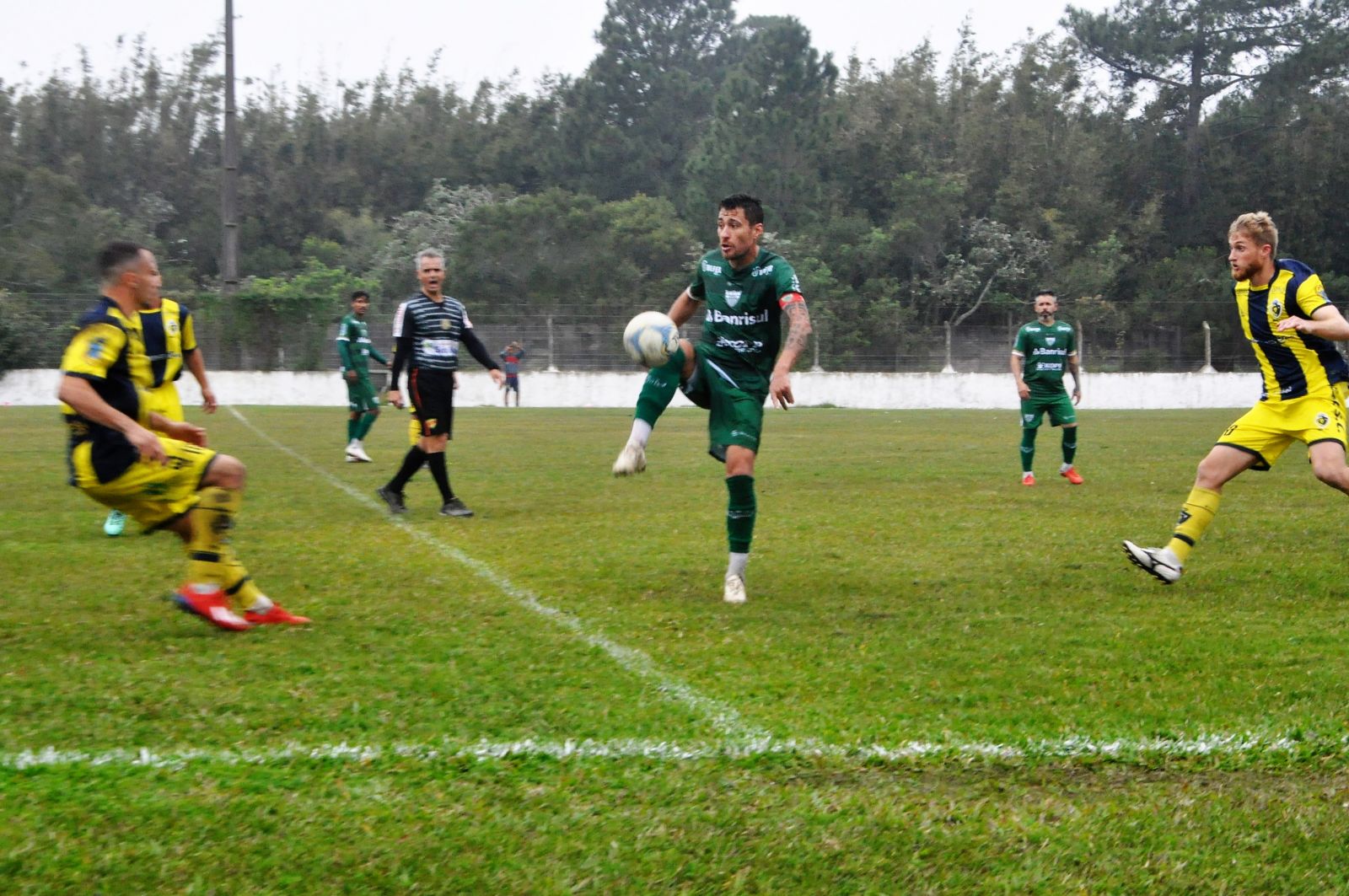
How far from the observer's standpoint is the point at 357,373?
53.2 ft

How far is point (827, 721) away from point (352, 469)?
10.9m

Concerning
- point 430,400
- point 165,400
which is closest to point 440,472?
point 430,400

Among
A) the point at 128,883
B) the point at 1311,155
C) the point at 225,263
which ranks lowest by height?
the point at 128,883

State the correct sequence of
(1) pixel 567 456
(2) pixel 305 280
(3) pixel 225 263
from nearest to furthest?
1. (1) pixel 567 456
2. (3) pixel 225 263
3. (2) pixel 305 280

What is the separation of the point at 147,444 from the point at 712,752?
258cm

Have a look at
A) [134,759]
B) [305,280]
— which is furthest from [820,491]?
[305,280]

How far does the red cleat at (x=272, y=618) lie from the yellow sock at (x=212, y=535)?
183mm

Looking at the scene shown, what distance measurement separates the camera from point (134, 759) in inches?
151

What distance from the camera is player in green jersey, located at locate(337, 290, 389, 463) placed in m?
15.6

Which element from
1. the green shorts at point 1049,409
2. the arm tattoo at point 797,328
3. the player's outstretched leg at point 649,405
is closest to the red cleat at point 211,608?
the player's outstretched leg at point 649,405

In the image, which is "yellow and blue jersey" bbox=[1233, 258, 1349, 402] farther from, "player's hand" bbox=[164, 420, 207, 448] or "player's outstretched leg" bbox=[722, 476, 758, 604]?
"player's hand" bbox=[164, 420, 207, 448]

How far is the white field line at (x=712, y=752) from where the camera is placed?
3.85 metres

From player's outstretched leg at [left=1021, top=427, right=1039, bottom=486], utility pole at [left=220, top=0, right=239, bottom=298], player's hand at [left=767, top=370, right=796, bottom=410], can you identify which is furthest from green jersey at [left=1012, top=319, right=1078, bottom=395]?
utility pole at [left=220, top=0, right=239, bottom=298]

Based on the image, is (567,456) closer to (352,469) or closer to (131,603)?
(352,469)
